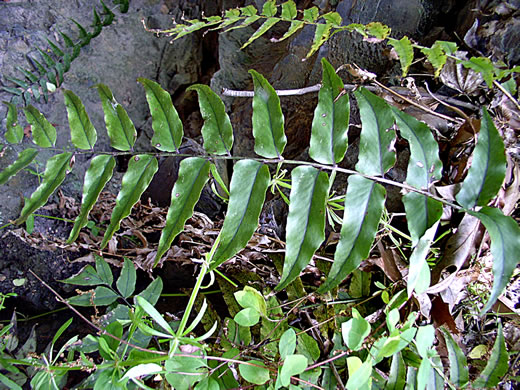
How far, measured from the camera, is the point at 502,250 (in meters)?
0.73

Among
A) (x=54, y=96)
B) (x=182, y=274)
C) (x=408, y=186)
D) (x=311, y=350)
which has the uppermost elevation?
(x=408, y=186)

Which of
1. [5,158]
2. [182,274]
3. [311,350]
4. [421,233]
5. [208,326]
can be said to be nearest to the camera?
[421,233]

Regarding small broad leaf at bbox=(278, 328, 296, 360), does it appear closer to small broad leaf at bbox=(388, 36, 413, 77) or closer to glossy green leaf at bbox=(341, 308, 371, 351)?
glossy green leaf at bbox=(341, 308, 371, 351)

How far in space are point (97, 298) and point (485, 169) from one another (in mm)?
1122

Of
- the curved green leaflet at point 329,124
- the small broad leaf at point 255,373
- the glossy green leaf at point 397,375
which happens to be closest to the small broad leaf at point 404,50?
the curved green leaflet at point 329,124

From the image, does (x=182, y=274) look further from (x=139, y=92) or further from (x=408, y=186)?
(x=139, y=92)

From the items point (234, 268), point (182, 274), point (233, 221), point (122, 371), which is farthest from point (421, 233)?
point (182, 274)

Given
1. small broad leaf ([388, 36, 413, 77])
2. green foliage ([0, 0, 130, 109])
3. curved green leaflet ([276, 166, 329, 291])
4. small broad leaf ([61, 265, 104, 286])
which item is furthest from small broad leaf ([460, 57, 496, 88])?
green foliage ([0, 0, 130, 109])

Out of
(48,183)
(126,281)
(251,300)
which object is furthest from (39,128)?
(251,300)

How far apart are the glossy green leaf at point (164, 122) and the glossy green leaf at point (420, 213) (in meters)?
0.58

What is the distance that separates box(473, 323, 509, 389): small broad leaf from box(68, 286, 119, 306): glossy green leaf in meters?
1.03

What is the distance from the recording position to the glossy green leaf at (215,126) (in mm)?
951

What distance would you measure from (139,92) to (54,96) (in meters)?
0.44

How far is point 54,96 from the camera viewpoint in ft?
6.83
